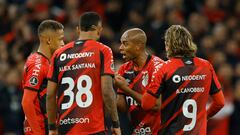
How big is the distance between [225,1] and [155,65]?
993 centimetres

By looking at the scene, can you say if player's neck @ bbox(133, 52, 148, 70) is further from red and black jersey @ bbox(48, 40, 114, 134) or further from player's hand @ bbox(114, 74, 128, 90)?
red and black jersey @ bbox(48, 40, 114, 134)

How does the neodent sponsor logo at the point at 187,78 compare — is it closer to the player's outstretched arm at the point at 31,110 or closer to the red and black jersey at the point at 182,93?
the red and black jersey at the point at 182,93

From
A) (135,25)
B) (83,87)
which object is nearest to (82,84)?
(83,87)

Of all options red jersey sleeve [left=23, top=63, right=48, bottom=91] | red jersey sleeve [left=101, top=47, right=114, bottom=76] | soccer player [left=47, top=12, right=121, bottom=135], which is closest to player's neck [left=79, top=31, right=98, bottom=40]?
soccer player [left=47, top=12, right=121, bottom=135]

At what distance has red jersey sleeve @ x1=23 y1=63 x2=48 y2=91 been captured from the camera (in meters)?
11.0

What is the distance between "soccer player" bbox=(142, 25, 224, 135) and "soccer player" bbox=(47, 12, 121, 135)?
21.0 inches

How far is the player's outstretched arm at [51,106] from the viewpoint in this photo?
34.2 ft

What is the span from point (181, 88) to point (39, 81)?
1.94 meters

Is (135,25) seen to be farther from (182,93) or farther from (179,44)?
(182,93)

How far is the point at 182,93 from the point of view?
33.9 ft

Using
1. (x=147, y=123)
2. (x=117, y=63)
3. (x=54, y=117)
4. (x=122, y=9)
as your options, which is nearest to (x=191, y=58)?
(x=147, y=123)

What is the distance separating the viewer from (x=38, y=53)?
447 inches

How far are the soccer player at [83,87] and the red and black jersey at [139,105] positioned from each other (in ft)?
2.67

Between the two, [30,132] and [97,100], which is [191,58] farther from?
[30,132]
